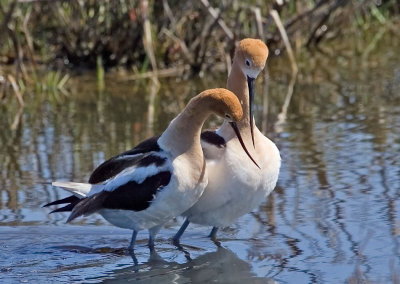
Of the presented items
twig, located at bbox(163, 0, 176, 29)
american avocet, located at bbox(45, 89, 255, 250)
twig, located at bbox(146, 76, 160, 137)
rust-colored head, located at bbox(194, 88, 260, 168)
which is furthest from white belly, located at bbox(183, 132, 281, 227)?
twig, located at bbox(163, 0, 176, 29)

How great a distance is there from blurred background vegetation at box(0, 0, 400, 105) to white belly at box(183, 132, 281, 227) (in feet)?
15.6

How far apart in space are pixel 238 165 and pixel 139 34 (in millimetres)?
5668

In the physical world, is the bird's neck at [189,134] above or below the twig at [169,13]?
below

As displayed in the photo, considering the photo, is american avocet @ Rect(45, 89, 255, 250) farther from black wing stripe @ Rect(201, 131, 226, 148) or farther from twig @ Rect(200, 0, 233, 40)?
twig @ Rect(200, 0, 233, 40)

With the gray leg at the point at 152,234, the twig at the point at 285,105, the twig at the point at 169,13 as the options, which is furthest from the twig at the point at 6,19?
the gray leg at the point at 152,234

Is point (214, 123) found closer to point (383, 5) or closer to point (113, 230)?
point (113, 230)

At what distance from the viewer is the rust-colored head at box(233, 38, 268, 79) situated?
5621 millimetres

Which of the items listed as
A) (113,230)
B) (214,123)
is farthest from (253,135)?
(214,123)

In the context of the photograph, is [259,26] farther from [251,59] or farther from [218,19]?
[251,59]

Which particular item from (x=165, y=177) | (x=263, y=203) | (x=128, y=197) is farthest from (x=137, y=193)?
(x=263, y=203)

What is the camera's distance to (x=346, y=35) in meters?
12.9

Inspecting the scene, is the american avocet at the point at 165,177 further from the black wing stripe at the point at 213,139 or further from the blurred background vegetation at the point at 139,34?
the blurred background vegetation at the point at 139,34

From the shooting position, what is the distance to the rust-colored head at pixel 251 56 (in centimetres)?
562

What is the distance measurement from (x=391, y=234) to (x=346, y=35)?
7507 mm
